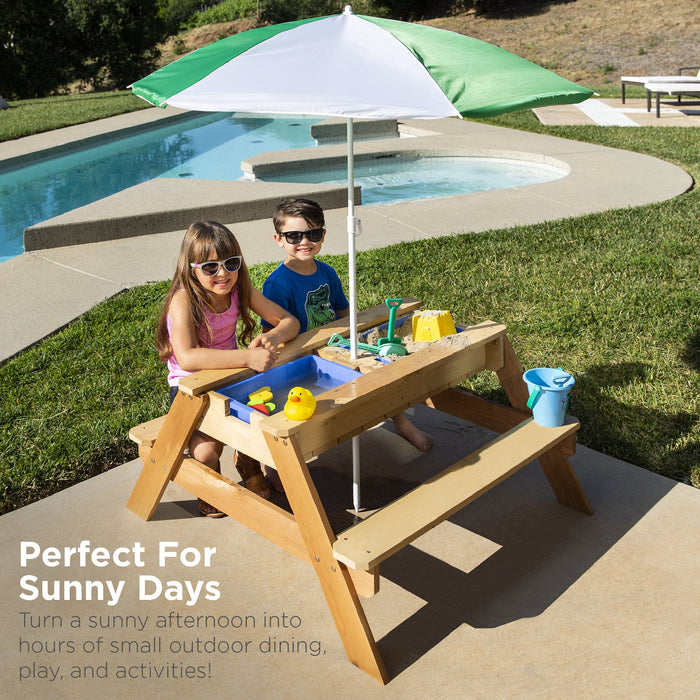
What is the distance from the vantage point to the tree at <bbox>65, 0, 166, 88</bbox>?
28.1 meters

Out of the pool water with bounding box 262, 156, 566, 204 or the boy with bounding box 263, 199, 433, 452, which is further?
the pool water with bounding box 262, 156, 566, 204

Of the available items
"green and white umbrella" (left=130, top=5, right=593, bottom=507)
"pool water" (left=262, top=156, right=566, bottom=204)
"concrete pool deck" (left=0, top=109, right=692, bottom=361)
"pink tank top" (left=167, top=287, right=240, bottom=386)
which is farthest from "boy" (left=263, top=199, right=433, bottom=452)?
"pool water" (left=262, top=156, right=566, bottom=204)

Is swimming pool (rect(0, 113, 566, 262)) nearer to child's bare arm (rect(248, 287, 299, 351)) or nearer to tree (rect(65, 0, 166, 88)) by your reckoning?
child's bare arm (rect(248, 287, 299, 351))

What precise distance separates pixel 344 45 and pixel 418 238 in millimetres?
4825

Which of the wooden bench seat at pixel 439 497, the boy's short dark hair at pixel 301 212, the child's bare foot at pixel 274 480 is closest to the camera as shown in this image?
the wooden bench seat at pixel 439 497

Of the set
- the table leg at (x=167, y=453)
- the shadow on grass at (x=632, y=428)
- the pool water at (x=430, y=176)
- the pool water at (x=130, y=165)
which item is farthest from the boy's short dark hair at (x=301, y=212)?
the pool water at (x=430, y=176)

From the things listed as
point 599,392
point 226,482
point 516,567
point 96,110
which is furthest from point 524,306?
point 96,110

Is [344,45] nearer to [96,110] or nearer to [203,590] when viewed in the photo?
[203,590]

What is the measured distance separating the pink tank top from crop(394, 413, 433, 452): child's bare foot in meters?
1.08

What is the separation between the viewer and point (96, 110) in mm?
19047

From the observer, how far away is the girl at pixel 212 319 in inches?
125

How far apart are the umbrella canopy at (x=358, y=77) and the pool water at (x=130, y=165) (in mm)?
7335

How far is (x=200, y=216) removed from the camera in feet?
26.6

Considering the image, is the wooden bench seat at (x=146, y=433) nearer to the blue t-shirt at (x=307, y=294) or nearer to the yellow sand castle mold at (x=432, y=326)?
the blue t-shirt at (x=307, y=294)
